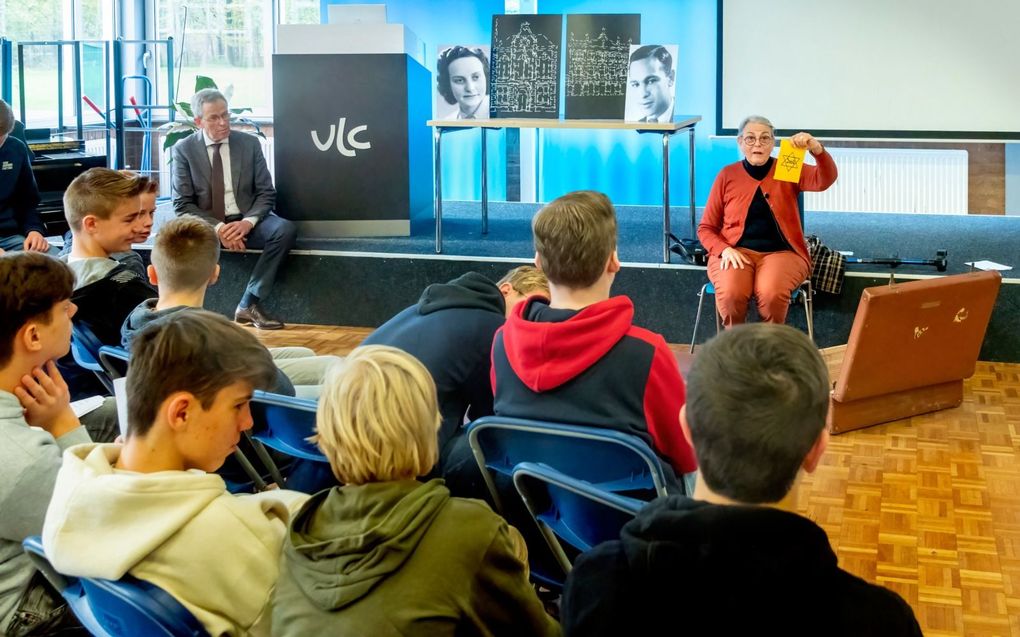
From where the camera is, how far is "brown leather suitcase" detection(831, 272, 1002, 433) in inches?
153

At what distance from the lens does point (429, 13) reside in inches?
334

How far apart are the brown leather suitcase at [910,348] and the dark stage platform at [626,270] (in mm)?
900

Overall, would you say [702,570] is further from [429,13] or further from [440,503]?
[429,13]

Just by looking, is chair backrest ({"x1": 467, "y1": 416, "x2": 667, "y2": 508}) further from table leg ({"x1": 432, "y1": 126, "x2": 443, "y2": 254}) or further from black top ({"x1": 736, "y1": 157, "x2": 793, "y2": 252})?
table leg ({"x1": 432, "y1": 126, "x2": 443, "y2": 254})

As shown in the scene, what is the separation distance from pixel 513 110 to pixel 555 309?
3.74 metres

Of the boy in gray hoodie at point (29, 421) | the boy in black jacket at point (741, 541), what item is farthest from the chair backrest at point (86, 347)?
the boy in black jacket at point (741, 541)

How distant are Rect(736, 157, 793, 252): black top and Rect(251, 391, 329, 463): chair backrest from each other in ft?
9.41

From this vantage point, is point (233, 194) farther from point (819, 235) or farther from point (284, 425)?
point (284, 425)

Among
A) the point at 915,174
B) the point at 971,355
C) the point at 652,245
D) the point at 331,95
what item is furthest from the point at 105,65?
the point at 971,355

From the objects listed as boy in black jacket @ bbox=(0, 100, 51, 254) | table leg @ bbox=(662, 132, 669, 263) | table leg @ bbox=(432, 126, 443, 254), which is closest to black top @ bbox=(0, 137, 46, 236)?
boy in black jacket @ bbox=(0, 100, 51, 254)

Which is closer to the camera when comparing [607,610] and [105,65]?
[607,610]

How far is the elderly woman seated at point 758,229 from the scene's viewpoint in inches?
182

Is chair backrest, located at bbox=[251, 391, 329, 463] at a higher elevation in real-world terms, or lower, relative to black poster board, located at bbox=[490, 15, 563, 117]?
lower

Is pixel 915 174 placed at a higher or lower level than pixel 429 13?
lower
